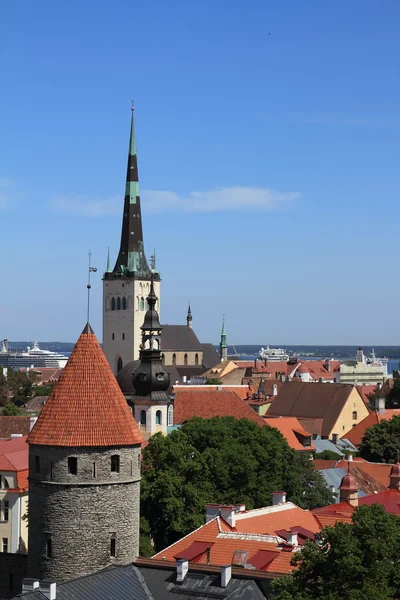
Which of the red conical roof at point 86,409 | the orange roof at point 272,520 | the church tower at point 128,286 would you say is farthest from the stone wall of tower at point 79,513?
the church tower at point 128,286

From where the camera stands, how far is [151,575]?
114ft

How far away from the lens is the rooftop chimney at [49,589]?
32.1 m

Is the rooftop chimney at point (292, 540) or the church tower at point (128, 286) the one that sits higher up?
the church tower at point (128, 286)

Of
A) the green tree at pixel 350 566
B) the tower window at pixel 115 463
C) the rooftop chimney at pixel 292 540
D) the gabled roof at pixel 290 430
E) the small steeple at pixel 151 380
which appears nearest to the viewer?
the green tree at pixel 350 566

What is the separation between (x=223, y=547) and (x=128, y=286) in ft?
356

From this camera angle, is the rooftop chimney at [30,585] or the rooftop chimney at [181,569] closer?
the rooftop chimney at [30,585]

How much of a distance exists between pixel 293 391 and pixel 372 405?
16134 mm

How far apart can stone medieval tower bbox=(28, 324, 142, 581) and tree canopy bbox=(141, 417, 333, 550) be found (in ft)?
54.5

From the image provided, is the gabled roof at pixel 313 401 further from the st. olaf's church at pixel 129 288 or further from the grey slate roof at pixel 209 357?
the grey slate roof at pixel 209 357

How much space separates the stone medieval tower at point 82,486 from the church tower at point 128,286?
10650 cm

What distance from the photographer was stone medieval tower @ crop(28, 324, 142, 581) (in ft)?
113

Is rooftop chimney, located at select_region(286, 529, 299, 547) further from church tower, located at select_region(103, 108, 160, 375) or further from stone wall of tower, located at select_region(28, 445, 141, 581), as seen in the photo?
church tower, located at select_region(103, 108, 160, 375)

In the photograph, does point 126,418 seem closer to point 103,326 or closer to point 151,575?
Result: point 151,575

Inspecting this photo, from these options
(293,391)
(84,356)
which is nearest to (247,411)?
(293,391)
